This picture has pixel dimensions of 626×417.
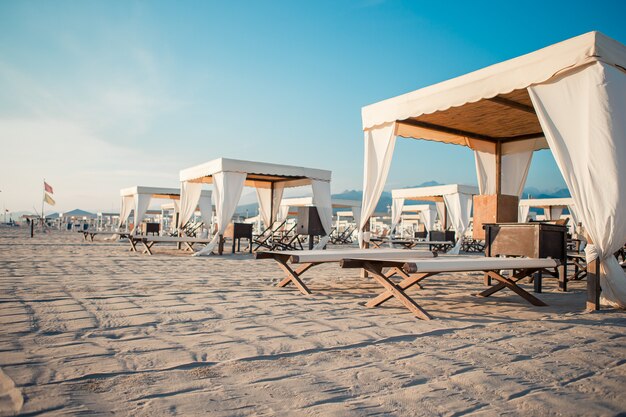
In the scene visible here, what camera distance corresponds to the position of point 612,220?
394cm

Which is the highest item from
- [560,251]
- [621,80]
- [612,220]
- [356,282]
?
[621,80]

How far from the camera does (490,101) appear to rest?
561cm

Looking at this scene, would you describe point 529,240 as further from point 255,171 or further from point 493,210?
point 255,171

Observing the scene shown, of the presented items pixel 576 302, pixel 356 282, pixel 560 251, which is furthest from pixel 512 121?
pixel 356 282

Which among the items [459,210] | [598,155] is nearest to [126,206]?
[459,210]

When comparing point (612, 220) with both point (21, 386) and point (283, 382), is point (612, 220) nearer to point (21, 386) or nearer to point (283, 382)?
point (283, 382)

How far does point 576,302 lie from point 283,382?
4.05m

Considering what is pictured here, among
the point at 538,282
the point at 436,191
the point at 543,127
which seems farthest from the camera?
the point at 436,191

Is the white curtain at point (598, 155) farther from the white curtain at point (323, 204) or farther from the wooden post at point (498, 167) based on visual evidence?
the white curtain at point (323, 204)

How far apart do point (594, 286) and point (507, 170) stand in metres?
3.89

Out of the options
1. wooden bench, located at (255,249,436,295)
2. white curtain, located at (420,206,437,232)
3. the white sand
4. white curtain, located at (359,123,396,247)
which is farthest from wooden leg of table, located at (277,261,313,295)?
white curtain, located at (420,206,437,232)

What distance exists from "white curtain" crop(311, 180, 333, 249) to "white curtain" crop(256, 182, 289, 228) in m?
2.30

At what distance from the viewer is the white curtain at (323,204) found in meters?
12.0

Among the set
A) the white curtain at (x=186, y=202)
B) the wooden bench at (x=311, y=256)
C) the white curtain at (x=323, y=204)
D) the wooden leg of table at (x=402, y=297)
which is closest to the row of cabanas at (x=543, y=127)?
the wooden bench at (x=311, y=256)
